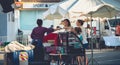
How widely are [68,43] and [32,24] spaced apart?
2742 centimetres

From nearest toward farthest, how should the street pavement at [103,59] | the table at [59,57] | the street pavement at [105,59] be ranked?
the table at [59,57], the street pavement at [103,59], the street pavement at [105,59]

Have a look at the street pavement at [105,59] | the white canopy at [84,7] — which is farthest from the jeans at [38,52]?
the street pavement at [105,59]

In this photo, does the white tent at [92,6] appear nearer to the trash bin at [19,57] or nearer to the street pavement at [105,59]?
the street pavement at [105,59]

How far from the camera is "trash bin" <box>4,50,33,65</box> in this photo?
1272cm

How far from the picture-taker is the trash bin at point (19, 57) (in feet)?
41.7

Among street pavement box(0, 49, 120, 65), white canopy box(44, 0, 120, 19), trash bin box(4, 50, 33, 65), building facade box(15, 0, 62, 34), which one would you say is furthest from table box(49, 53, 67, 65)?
building facade box(15, 0, 62, 34)

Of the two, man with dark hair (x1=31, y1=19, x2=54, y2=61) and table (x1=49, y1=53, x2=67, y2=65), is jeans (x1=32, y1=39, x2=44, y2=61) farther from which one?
table (x1=49, y1=53, x2=67, y2=65)

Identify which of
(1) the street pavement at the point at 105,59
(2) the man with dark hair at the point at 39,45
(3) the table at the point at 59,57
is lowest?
(1) the street pavement at the point at 105,59

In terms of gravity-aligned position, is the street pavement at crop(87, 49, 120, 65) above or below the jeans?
below

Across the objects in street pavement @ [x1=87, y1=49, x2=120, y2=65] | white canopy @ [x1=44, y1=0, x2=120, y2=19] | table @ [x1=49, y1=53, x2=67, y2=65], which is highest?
white canopy @ [x1=44, y1=0, x2=120, y2=19]

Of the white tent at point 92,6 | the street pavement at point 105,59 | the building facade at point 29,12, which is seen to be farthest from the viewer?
the building facade at point 29,12

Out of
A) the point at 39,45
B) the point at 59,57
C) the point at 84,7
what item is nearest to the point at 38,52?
the point at 39,45

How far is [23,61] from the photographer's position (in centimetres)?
1266

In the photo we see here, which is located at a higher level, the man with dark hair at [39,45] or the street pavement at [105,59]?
the man with dark hair at [39,45]
